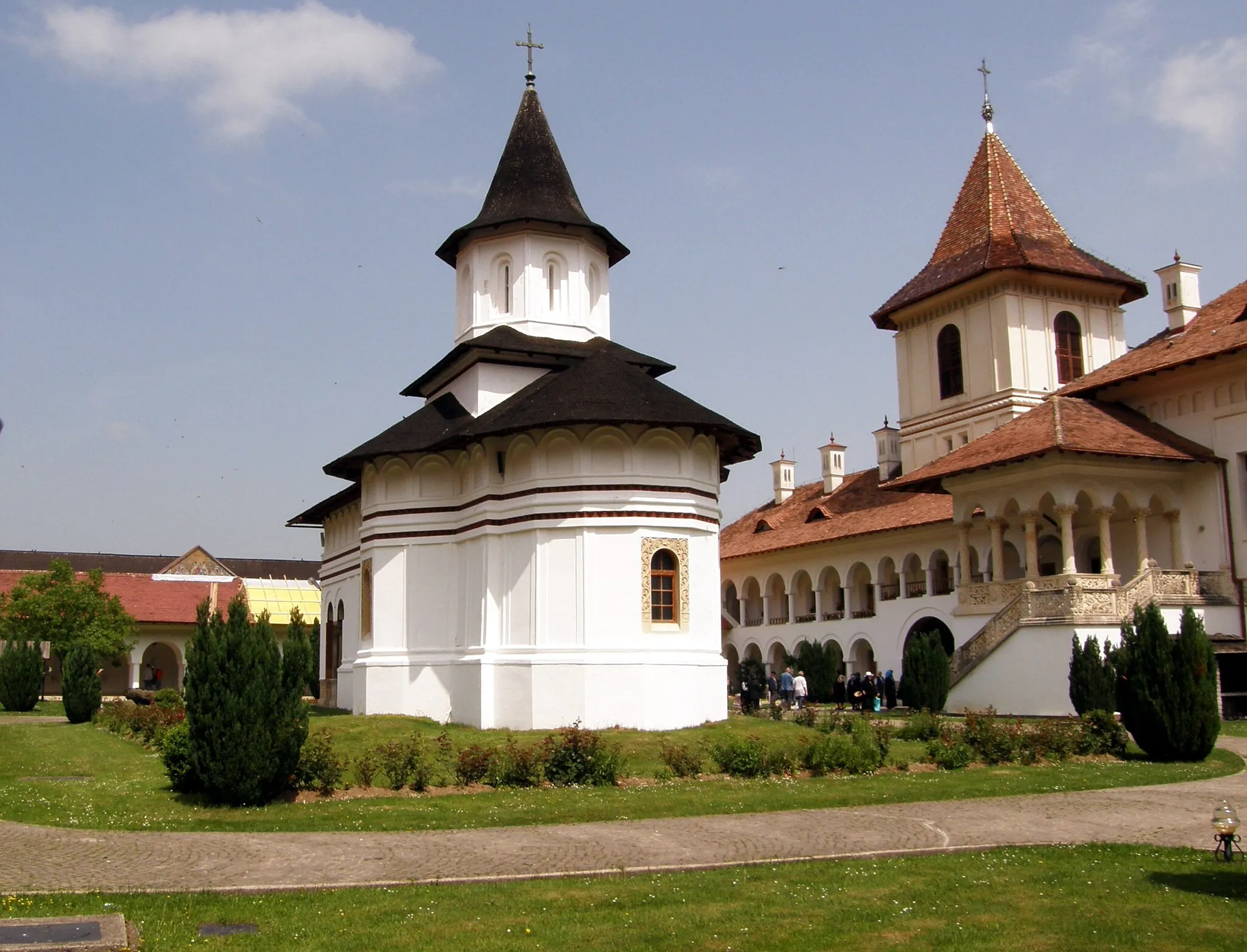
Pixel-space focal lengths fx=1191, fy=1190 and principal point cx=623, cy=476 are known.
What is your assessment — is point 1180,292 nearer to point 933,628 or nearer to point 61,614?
point 933,628

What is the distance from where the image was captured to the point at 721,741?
19453mm

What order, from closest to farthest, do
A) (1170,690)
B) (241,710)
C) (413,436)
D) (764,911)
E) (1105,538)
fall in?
(764,911)
(241,710)
(1170,690)
(413,436)
(1105,538)

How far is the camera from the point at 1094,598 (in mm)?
27281

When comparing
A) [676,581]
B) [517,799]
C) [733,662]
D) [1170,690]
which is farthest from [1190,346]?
[733,662]

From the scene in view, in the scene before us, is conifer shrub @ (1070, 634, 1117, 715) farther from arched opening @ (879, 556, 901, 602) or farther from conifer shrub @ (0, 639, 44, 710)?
conifer shrub @ (0, 639, 44, 710)

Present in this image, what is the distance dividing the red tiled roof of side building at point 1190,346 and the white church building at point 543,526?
1161 cm

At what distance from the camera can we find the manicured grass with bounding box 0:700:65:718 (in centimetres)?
3331

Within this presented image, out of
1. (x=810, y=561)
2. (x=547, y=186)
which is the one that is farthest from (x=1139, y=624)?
(x=810, y=561)

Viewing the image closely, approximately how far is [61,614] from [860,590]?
28.8m

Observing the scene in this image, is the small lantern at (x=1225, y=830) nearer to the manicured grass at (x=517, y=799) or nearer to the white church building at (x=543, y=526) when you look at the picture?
the manicured grass at (x=517, y=799)

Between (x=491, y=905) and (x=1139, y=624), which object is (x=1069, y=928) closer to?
(x=491, y=905)

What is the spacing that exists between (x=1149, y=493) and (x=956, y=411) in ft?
42.0

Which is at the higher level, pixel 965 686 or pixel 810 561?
pixel 810 561

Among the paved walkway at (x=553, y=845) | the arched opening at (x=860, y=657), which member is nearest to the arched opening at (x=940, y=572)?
the arched opening at (x=860, y=657)
